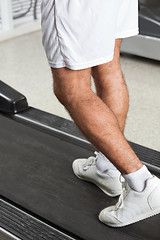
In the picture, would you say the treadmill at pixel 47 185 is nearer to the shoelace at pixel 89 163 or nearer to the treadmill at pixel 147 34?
the shoelace at pixel 89 163

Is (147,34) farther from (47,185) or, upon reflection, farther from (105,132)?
(105,132)

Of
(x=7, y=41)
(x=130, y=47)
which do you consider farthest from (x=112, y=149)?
(x=7, y=41)

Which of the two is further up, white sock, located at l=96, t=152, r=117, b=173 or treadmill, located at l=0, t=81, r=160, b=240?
white sock, located at l=96, t=152, r=117, b=173

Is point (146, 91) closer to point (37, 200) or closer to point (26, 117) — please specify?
point (26, 117)

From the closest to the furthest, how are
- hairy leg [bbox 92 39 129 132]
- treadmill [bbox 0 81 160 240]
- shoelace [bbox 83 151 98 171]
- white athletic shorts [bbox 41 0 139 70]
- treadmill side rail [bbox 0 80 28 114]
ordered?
1. white athletic shorts [bbox 41 0 139 70]
2. treadmill [bbox 0 81 160 240]
3. hairy leg [bbox 92 39 129 132]
4. shoelace [bbox 83 151 98 171]
5. treadmill side rail [bbox 0 80 28 114]

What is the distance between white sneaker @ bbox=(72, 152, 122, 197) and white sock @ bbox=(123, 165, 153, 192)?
0.22m

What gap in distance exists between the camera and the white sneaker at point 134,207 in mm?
1315

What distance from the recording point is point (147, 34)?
3057 mm

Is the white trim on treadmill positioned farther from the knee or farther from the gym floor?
the knee

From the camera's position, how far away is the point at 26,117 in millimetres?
2193

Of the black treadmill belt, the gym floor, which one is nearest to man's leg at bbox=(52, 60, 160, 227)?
the black treadmill belt

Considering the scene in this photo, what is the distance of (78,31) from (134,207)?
21.8 inches

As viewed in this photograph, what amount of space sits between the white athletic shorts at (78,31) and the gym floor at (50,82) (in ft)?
3.25

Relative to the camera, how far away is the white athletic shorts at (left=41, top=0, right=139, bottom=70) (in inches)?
48.3
